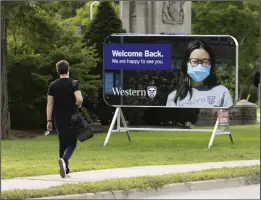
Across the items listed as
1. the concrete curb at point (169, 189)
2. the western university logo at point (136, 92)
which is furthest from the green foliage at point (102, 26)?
the concrete curb at point (169, 189)

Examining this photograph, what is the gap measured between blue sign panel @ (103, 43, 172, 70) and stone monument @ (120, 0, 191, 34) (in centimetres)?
1339

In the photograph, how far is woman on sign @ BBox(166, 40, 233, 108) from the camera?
1670 cm

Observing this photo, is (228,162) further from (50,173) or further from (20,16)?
(20,16)

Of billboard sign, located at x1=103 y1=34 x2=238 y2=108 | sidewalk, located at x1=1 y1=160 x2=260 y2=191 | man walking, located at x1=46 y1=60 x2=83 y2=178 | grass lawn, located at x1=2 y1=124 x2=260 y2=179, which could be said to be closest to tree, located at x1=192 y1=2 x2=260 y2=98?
grass lawn, located at x1=2 y1=124 x2=260 y2=179

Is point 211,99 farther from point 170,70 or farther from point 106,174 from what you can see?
A: point 106,174

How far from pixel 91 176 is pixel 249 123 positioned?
2398cm

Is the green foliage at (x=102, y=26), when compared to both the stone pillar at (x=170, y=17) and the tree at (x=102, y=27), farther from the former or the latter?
the stone pillar at (x=170, y=17)

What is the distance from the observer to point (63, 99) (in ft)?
34.9

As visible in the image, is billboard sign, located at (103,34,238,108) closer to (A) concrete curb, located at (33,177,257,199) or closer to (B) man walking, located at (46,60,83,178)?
(A) concrete curb, located at (33,177,257,199)

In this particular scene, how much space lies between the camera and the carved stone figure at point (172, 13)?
30.4m

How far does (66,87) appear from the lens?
10633mm

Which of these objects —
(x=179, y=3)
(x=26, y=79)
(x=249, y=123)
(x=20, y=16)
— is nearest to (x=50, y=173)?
(x=20, y=16)

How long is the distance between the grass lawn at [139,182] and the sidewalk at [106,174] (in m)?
0.54

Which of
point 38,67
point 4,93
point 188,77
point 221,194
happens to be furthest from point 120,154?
point 38,67
